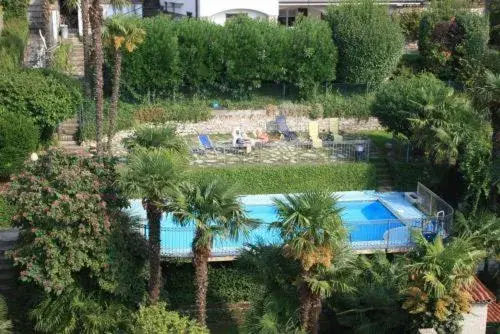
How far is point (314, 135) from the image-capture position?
32438 millimetres

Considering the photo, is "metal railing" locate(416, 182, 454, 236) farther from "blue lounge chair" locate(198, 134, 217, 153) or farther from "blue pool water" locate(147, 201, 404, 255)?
"blue lounge chair" locate(198, 134, 217, 153)

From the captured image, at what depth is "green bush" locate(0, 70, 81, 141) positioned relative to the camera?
26859mm

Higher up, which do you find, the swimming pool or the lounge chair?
the lounge chair

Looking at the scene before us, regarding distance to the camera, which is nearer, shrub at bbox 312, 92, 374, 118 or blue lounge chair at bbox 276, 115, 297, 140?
blue lounge chair at bbox 276, 115, 297, 140

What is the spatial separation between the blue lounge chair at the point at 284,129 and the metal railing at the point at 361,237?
8.48m

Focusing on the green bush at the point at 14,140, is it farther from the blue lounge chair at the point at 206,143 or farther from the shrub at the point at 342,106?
the shrub at the point at 342,106

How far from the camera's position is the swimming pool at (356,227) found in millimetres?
23594

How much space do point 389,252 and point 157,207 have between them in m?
8.18

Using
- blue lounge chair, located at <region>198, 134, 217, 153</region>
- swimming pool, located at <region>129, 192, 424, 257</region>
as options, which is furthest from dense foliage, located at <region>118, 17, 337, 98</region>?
swimming pool, located at <region>129, 192, 424, 257</region>

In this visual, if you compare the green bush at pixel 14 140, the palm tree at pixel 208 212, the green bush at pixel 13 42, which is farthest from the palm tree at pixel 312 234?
the green bush at pixel 13 42

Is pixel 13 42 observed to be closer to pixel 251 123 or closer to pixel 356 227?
pixel 251 123

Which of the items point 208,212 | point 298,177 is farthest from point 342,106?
point 208,212

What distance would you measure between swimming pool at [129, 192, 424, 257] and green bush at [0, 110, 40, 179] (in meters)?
4.00

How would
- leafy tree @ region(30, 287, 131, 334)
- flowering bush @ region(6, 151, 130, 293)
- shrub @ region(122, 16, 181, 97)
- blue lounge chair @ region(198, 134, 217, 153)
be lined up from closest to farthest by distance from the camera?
flowering bush @ region(6, 151, 130, 293) → leafy tree @ region(30, 287, 131, 334) → blue lounge chair @ region(198, 134, 217, 153) → shrub @ region(122, 16, 181, 97)
